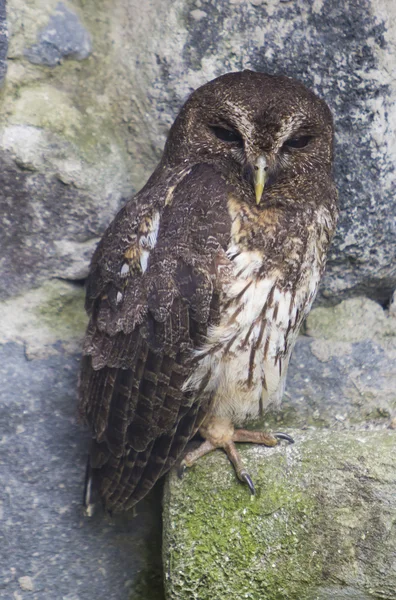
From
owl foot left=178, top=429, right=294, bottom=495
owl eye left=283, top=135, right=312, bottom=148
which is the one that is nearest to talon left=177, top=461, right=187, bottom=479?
owl foot left=178, top=429, right=294, bottom=495

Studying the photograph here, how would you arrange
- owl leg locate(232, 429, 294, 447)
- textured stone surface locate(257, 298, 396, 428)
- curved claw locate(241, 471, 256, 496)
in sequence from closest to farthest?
curved claw locate(241, 471, 256, 496) → owl leg locate(232, 429, 294, 447) → textured stone surface locate(257, 298, 396, 428)

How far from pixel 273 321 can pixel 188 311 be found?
0.67 ft

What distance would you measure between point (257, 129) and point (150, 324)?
48 centimetres

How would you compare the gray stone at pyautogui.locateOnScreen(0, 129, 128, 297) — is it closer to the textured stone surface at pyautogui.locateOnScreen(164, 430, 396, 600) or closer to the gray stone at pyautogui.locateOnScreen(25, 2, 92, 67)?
the gray stone at pyautogui.locateOnScreen(25, 2, 92, 67)

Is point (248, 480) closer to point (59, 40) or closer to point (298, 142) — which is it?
point (298, 142)

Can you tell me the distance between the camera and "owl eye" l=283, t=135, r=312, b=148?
1.62 meters

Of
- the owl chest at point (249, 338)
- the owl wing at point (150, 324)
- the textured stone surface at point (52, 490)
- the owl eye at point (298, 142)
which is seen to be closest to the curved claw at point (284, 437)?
the owl chest at point (249, 338)

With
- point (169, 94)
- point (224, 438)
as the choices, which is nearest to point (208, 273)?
point (224, 438)

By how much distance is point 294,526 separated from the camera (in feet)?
5.29

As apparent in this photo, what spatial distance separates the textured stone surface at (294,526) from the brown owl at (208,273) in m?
0.08

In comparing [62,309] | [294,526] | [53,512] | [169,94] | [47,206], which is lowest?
[53,512]

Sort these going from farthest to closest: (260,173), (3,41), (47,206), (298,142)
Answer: (47,206), (3,41), (298,142), (260,173)

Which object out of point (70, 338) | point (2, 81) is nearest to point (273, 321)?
point (70, 338)

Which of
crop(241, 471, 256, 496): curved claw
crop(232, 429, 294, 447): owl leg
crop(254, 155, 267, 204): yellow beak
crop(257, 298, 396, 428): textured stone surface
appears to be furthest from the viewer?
crop(257, 298, 396, 428): textured stone surface
